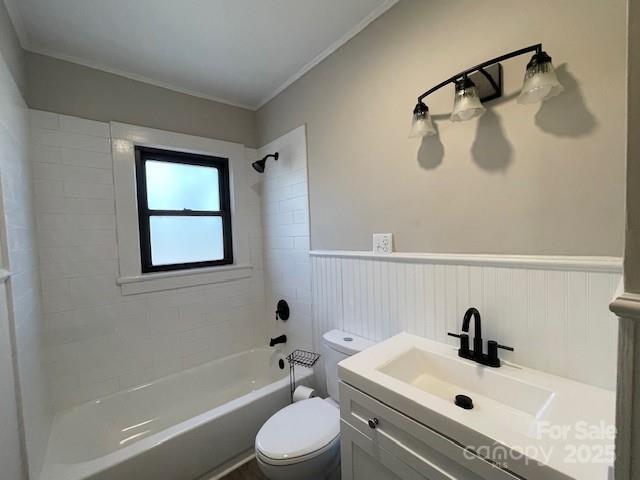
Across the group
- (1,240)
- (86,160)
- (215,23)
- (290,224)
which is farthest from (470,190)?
(86,160)

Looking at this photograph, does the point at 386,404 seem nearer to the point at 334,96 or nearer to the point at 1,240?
the point at 1,240

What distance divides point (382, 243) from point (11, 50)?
2.11 metres

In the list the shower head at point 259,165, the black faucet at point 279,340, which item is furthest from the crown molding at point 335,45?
the black faucet at point 279,340

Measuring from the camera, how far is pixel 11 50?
1332 mm

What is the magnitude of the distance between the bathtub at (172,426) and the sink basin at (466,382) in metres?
0.97

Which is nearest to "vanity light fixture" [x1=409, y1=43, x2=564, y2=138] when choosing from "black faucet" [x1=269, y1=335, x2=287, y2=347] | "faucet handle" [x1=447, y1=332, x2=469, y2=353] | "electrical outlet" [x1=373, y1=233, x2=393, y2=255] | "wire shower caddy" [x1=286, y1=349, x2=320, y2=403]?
"electrical outlet" [x1=373, y1=233, x2=393, y2=255]

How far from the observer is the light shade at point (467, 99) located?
41.1 inches

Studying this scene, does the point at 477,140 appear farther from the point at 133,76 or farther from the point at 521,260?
the point at 133,76

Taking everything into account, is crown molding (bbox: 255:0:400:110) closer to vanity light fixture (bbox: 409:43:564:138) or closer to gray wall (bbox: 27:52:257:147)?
gray wall (bbox: 27:52:257:147)

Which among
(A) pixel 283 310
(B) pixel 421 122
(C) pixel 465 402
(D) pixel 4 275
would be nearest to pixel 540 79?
(B) pixel 421 122

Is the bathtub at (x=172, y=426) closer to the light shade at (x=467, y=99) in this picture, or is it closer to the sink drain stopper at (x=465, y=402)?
the sink drain stopper at (x=465, y=402)

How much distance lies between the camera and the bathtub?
1.31m

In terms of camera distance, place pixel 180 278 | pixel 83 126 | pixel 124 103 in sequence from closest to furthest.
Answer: pixel 83 126, pixel 124 103, pixel 180 278

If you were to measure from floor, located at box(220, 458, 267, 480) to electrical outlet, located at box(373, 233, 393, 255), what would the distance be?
4.80 feet
